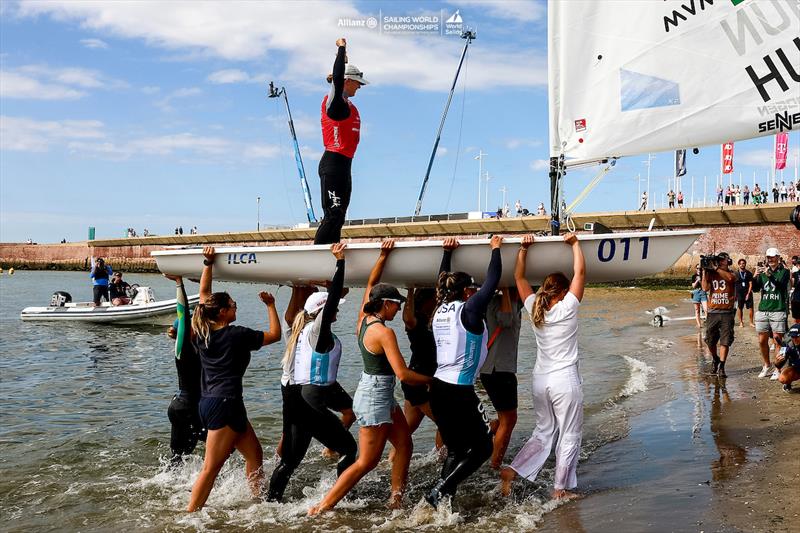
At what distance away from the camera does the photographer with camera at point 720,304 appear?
10.8m

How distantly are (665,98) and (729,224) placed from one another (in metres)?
30.9

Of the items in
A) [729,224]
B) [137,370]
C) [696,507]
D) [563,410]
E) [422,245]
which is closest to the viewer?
[696,507]

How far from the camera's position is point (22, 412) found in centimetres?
1130

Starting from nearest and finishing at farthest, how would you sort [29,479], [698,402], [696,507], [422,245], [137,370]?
1. [696,507]
2. [422,245]
3. [29,479]
4. [698,402]
5. [137,370]

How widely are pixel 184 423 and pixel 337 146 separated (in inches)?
118

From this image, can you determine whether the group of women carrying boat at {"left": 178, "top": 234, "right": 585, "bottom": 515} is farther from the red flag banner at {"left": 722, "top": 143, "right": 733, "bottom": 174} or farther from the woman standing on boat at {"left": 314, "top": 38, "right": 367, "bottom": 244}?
the red flag banner at {"left": 722, "top": 143, "right": 733, "bottom": 174}

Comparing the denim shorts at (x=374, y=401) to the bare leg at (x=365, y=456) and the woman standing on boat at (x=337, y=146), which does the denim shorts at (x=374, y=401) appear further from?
the woman standing on boat at (x=337, y=146)

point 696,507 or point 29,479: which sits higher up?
point 696,507

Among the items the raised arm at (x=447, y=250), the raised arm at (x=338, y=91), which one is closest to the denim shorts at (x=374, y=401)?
the raised arm at (x=447, y=250)

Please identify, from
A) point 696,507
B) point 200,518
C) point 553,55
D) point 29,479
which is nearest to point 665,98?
point 553,55

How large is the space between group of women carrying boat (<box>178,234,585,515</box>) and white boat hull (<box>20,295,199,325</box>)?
17648 mm

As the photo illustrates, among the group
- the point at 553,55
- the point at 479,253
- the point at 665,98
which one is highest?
the point at 553,55

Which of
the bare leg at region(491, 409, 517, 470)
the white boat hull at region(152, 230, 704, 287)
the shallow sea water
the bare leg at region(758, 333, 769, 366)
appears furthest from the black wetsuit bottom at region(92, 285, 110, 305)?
the bare leg at region(758, 333, 769, 366)

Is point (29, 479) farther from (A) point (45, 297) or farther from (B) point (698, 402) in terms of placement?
(A) point (45, 297)
